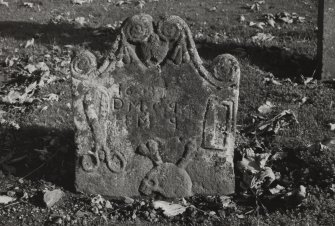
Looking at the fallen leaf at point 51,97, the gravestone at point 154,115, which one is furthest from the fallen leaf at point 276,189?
the fallen leaf at point 51,97

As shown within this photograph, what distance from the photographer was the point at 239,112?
7.34 metres

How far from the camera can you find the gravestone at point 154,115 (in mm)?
5273

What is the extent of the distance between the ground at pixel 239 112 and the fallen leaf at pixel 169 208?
0.06 m

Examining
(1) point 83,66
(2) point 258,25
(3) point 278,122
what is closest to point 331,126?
(3) point 278,122

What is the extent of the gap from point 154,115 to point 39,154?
1750mm

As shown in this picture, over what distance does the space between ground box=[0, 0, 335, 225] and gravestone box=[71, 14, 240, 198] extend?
238mm

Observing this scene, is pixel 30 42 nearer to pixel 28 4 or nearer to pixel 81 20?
pixel 81 20

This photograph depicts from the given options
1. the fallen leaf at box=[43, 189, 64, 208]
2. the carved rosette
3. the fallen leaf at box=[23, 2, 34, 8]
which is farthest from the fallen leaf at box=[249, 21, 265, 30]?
the fallen leaf at box=[43, 189, 64, 208]

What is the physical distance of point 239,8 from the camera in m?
12.2

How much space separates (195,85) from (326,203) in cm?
170

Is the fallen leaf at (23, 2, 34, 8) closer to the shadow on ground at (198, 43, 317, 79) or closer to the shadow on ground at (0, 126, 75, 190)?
the shadow on ground at (198, 43, 317, 79)

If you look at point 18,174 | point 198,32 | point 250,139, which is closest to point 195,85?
point 250,139

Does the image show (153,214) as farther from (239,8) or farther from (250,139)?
(239,8)

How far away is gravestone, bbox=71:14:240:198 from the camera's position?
17.3 ft
